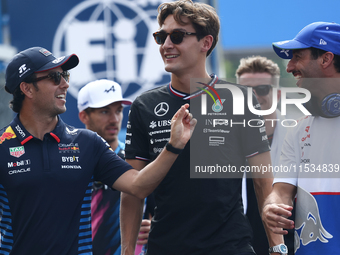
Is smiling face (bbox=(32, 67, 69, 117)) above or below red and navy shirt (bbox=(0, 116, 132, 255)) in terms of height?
above

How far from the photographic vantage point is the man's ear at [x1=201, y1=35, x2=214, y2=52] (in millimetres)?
3544

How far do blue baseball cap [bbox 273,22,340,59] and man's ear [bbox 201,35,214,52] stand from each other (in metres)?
0.58

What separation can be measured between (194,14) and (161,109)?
0.76 m

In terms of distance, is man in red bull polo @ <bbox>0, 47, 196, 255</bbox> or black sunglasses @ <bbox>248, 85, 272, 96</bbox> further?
black sunglasses @ <bbox>248, 85, 272, 96</bbox>

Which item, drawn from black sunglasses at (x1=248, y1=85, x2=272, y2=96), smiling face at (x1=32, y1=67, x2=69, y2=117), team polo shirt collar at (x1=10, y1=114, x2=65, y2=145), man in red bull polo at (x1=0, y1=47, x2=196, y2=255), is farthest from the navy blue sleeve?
black sunglasses at (x1=248, y1=85, x2=272, y2=96)

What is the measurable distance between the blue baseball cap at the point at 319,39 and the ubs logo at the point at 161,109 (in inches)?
35.5

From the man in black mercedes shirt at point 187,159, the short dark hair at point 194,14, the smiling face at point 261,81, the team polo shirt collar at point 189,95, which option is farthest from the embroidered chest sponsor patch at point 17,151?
the smiling face at point 261,81

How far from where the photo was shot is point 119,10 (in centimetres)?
975

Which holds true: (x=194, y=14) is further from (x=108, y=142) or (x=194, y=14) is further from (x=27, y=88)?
(x=108, y=142)

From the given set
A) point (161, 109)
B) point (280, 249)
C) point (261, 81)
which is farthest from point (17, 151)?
point (261, 81)

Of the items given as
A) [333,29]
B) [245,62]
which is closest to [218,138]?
[333,29]

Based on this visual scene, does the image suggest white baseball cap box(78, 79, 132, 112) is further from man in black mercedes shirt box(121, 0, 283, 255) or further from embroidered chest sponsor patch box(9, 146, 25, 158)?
embroidered chest sponsor patch box(9, 146, 25, 158)

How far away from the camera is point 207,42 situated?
357cm

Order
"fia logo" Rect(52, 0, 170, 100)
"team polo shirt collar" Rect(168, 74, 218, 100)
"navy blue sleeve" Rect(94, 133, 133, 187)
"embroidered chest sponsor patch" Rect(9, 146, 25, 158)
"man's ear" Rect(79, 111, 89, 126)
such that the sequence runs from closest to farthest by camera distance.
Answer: "embroidered chest sponsor patch" Rect(9, 146, 25, 158)
"navy blue sleeve" Rect(94, 133, 133, 187)
"team polo shirt collar" Rect(168, 74, 218, 100)
"man's ear" Rect(79, 111, 89, 126)
"fia logo" Rect(52, 0, 170, 100)
